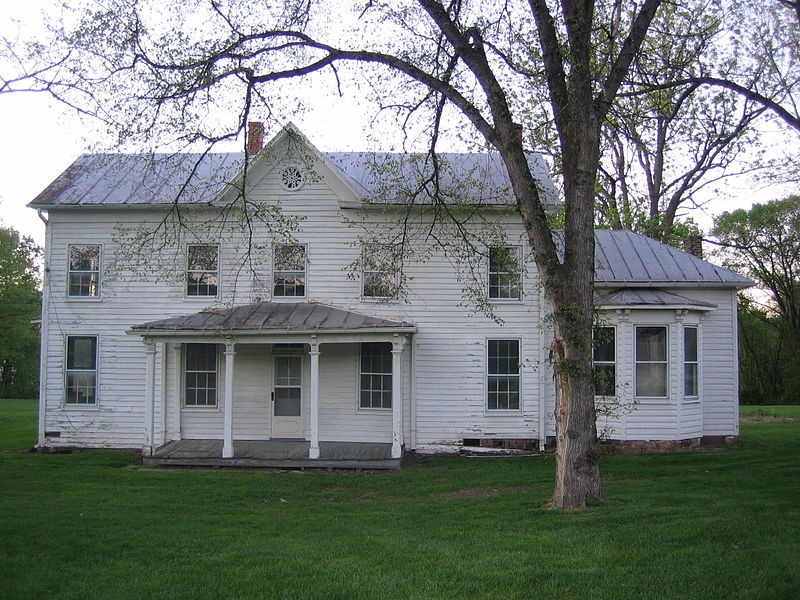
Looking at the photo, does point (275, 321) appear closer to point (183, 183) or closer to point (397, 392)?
point (397, 392)

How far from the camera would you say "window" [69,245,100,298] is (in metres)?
18.4

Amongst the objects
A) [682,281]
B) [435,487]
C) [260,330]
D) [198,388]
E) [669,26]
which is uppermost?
[669,26]

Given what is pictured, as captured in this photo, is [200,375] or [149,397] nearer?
[149,397]

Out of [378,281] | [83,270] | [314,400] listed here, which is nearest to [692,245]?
[378,281]

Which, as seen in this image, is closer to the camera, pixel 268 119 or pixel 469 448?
pixel 268 119

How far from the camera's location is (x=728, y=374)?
18734mm

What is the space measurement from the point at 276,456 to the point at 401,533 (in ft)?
23.8

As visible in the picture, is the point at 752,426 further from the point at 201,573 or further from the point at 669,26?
the point at 201,573

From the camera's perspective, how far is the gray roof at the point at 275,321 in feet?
53.5

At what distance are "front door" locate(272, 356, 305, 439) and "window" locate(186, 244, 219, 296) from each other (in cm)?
238

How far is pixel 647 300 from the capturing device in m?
17.7

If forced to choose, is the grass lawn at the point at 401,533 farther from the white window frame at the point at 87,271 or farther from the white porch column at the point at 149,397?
the white window frame at the point at 87,271

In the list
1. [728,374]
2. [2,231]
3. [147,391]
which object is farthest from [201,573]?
[2,231]

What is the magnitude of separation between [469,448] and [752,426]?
1224 cm
